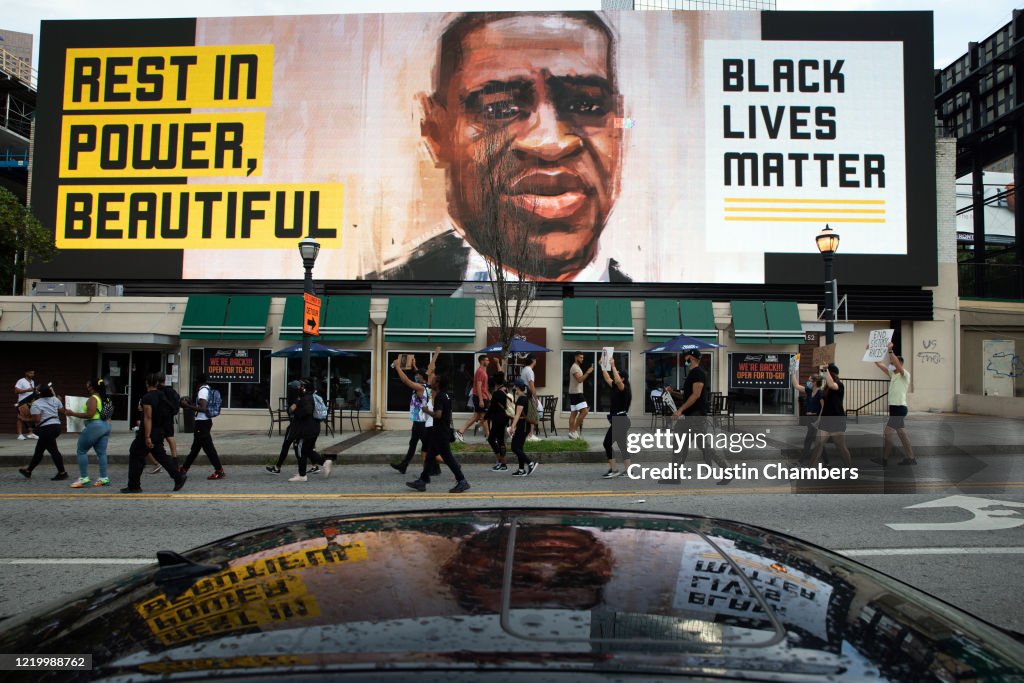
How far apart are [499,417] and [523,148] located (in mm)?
16272

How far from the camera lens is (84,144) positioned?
2691 centimetres

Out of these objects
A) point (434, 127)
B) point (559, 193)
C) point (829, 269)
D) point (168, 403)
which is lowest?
point (168, 403)

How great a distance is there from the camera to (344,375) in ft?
72.6

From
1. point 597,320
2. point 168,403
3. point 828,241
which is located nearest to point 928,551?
point 828,241

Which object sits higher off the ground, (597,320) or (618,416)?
(597,320)

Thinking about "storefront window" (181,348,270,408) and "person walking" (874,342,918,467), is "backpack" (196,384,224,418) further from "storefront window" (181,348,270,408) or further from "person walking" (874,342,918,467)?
"person walking" (874,342,918,467)

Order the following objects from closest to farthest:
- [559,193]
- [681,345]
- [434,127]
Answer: [681,345]
[559,193]
[434,127]

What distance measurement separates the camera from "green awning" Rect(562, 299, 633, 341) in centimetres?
2186

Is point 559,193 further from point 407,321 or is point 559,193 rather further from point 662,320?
point 407,321

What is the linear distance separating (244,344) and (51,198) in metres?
11.9

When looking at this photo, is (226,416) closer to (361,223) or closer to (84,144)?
(361,223)

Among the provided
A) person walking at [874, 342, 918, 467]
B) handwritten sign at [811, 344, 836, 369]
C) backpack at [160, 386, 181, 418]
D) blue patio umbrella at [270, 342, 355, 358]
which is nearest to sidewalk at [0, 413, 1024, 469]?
person walking at [874, 342, 918, 467]

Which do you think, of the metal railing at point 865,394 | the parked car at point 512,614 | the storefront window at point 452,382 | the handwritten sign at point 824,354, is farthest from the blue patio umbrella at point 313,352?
the parked car at point 512,614

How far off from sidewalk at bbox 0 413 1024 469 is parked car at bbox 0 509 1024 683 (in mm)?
8239
